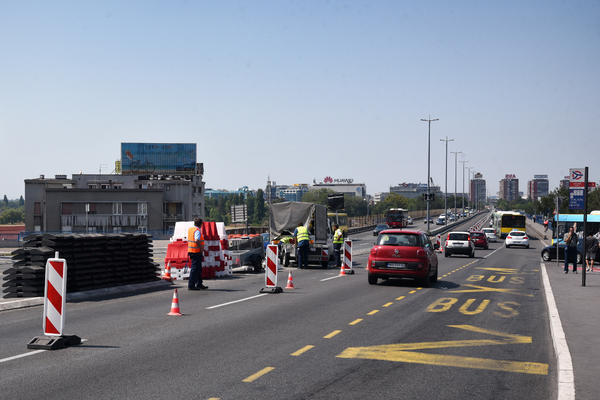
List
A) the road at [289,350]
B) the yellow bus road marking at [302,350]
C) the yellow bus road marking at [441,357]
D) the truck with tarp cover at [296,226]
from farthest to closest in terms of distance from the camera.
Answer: the truck with tarp cover at [296,226]
the yellow bus road marking at [302,350]
the yellow bus road marking at [441,357]
the road at [289,350]

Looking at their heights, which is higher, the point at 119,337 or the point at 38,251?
the point at 38,251

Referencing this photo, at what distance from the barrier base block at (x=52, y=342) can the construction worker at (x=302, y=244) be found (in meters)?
17.0

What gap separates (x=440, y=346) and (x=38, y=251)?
9.90m

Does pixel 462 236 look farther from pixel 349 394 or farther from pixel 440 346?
pixel 349 394

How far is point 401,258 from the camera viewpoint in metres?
18.8

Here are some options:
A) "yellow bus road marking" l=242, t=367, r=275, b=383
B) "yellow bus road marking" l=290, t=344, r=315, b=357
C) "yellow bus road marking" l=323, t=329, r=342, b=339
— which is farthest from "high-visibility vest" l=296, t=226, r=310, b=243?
"yellow bus road marking" l=242, t=367, r=275, b=383

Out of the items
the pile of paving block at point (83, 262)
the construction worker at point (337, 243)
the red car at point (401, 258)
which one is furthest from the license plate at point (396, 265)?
the construction worker at point (337, 243)

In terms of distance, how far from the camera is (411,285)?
776 inches

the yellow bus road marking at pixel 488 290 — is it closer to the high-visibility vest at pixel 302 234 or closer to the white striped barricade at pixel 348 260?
Answer: the white striped barricade at pixel 348 260

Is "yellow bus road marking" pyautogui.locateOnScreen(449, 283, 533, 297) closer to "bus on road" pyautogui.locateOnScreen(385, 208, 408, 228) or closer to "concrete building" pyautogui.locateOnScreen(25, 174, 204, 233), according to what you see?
"concrete building" pyautogui.locateOnScreen(25, 174, 204, 233)

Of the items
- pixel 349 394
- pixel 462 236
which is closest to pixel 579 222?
pixel 462 236

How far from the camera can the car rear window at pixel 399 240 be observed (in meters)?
19.2

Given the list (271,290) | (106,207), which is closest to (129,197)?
(106,207)

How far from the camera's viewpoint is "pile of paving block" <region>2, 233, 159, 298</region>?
14828 mm
